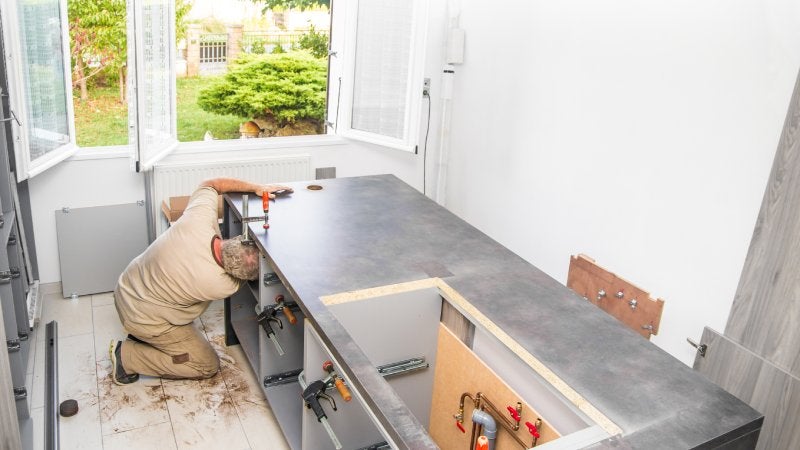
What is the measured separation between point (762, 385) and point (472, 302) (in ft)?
3.46

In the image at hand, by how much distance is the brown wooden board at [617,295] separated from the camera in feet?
9.99

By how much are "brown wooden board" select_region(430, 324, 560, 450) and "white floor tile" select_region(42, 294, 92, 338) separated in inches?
92.3

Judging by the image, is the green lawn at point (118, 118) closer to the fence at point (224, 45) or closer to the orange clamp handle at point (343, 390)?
the fence at point (224, 45)

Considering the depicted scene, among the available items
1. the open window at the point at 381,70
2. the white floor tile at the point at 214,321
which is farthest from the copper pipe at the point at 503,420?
the open window at the point at 381,70

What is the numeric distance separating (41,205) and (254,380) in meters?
1.79

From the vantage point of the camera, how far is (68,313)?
402 centimetres

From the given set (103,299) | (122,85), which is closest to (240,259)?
(103,299)

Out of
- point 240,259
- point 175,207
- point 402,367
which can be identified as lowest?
point 402,367

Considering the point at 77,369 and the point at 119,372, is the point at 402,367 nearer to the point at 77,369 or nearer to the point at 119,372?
the point at 119,372

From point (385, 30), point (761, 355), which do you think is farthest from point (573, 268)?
point (385, 30)

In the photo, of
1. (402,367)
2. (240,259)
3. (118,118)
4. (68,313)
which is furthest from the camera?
(118,118)

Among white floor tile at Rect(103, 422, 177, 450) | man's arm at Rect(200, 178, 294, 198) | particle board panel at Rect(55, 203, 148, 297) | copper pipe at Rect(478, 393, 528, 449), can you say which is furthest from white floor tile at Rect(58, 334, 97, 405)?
copper pipe at Rect(478, 393, 528, 449)

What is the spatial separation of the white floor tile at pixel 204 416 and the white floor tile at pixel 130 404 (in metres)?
0.05

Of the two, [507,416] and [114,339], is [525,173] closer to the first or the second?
[507,416]
